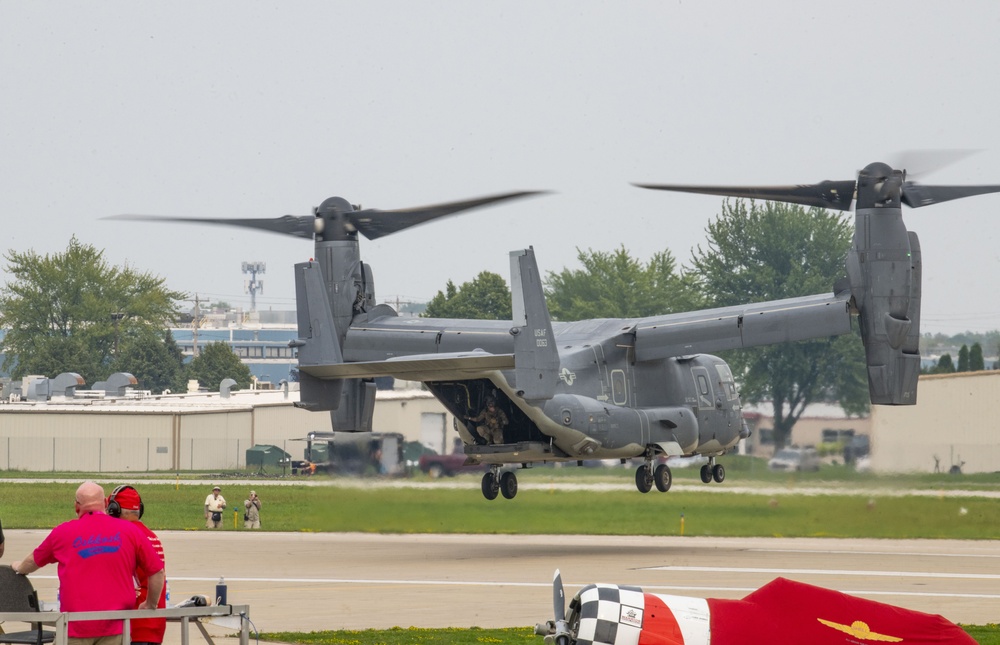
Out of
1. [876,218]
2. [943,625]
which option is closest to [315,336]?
[876,218]

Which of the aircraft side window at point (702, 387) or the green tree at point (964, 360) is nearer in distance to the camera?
the aircraft side window at point (702, 387)

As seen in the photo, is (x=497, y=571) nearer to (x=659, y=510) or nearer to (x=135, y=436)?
(x=659, y=510)

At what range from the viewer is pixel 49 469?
60.2 m

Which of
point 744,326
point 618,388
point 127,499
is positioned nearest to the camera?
point 127,499

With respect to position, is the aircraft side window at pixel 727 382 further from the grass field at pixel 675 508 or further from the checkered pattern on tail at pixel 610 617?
the checkered pattern on tail at pixel 610 617

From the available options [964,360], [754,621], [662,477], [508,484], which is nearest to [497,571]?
[508,484]

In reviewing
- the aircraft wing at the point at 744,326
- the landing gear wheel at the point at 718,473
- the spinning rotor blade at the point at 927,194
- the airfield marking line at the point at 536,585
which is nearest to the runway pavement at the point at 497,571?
the airfield marking line at the point at 536,585

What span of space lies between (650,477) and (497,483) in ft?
13.3

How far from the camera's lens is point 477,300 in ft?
298

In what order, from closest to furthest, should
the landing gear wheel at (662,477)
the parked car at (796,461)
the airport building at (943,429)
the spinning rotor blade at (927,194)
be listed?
1. the spinning rotor blade at (927,194)
2. the landing gear wheel at (662,477)
3. the parked car at (796,461)
4. the airport building at (943,429)

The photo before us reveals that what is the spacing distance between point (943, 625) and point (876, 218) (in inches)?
764

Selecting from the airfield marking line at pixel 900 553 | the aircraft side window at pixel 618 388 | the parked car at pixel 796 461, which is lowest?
the airfield marking line at pixel 900 553

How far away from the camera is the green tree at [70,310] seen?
311 feet

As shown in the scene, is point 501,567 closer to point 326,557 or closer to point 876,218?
point 326,557
